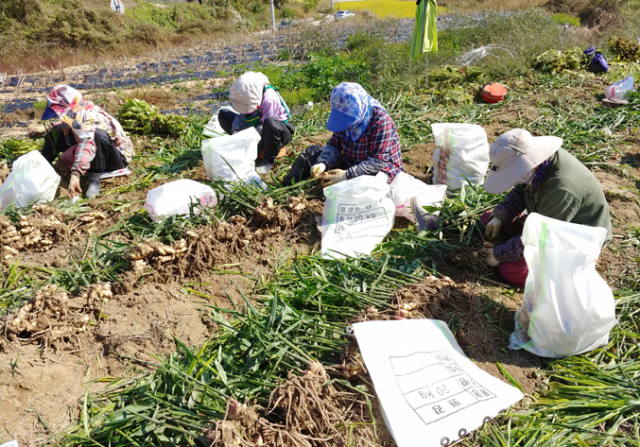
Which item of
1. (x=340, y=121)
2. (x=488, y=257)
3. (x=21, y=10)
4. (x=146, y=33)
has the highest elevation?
(x=21, y=10)

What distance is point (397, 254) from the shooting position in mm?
2650

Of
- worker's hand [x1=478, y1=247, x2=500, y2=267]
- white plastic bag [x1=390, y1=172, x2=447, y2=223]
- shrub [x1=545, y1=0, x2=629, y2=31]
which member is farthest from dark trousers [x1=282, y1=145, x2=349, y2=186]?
shrub [x1=545, y1=0, x2=629, y2=31]

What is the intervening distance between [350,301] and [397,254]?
59 centimetres

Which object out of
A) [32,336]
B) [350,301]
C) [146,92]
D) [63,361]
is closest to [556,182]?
[350,301]

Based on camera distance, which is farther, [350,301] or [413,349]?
[350,301]

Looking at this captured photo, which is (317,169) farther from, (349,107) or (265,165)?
(265,165)

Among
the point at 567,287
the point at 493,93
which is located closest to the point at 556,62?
the point at 493,93

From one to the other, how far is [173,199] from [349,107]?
1415 mm

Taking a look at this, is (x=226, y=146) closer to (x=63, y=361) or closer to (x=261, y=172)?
(x=261, y=172)

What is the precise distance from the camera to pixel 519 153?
6.78 ft

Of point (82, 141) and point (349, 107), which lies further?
point (82, 141)

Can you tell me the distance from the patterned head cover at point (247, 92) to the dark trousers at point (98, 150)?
1175 millimetres

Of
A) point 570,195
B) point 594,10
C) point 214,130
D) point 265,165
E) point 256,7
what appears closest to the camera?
point 570,195

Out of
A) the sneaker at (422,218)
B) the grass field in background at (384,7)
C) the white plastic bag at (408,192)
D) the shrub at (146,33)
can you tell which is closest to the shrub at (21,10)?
the shrub at (146,33)
